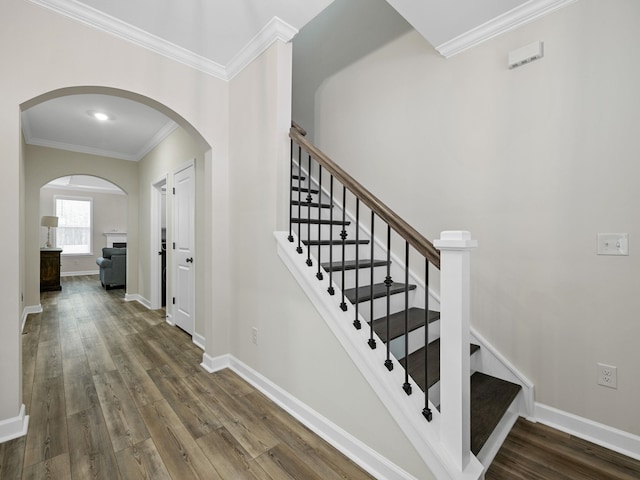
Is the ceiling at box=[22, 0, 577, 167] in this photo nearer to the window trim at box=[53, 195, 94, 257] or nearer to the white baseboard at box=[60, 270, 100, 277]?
the window trim at box=[53, 195, 94, 257]

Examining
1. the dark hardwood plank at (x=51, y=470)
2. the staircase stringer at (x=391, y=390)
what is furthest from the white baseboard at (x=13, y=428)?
the staircase stringer at (x=391, y=390)

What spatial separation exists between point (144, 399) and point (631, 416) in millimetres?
3003

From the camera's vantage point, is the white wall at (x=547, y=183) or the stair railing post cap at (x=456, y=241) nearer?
the stair railing post cap at (x=456, y=241)

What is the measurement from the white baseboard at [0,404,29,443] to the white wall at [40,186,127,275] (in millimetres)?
8622

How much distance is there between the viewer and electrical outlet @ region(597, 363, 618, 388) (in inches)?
64.6

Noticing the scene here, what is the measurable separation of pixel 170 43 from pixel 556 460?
3681 mm

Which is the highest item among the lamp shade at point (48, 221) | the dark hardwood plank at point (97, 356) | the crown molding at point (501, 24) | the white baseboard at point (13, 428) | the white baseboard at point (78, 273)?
the crown molding at point (501, 24)

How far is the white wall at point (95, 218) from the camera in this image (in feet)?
27.6

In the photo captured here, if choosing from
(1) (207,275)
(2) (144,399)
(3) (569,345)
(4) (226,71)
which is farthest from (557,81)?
(2) (144,399)

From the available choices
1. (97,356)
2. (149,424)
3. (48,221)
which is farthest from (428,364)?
(48,221)

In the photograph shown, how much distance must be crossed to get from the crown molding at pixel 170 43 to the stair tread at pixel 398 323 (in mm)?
2152

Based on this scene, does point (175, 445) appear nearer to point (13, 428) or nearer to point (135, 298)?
point (13, 428)

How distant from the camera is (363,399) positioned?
1.55 m

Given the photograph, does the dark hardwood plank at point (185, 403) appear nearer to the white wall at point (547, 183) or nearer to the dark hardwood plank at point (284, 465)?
the dark hardwood plank at point (284, 465)
